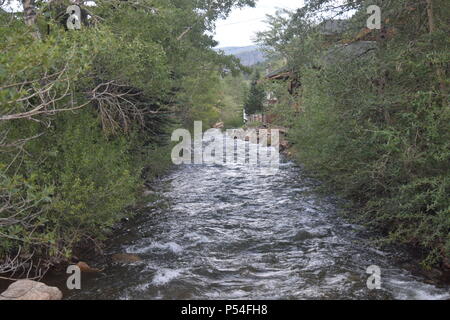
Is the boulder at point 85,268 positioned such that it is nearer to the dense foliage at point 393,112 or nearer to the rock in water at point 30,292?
the rock in water at point 30,292

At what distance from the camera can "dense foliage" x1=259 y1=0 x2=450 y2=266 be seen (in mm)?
6906

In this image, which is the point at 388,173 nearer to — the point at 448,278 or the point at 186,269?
the point at 448,278

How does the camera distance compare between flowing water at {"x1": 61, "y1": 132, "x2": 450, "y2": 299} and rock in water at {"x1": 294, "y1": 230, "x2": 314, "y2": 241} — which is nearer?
flowing water at {"x1": 61, "y1": 132, "x2": 450, "y2": 299}

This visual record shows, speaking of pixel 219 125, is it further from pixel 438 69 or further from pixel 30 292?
pixel 30 292

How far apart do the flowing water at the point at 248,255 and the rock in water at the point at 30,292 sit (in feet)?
1.07

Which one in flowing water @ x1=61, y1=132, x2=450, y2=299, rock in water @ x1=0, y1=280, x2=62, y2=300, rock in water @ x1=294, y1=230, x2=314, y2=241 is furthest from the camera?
rock in water @ x1=294, y1=230, x2=314, y2=241

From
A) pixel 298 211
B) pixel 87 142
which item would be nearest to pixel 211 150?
pixel 298 211

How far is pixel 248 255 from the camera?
8.13m

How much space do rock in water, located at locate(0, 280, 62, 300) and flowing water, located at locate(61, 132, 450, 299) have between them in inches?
12.8

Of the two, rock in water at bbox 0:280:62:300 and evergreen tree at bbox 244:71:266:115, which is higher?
evergreen tree at bbox 244:71:266:115

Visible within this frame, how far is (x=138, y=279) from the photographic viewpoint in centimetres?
709

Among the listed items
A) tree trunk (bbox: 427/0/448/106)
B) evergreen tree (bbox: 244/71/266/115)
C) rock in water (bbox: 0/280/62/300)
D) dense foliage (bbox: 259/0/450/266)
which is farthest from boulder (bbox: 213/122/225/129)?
rock in water (bbox: 0/280/62/300)

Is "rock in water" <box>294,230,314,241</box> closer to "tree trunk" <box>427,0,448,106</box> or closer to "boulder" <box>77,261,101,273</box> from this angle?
"tree trunk" <box>427,0,448,106</box>

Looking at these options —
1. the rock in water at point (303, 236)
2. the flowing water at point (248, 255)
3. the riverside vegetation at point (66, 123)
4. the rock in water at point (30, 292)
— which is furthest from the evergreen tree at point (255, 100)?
the rock in water at point (30, 292)
